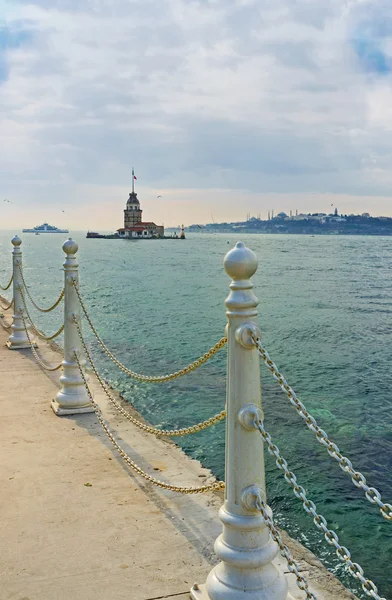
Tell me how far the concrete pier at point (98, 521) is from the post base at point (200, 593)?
0.23 ft

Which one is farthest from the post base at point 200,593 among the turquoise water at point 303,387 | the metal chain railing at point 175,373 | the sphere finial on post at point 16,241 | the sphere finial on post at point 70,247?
the sphere finial on post at point 16,241

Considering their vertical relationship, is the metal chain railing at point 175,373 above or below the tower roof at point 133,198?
below

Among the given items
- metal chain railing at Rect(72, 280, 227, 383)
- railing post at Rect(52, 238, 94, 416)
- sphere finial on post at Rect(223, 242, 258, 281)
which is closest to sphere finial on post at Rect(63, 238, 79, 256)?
railing post at Rect(52, 238, 94, 416)

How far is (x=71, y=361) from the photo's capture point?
6.32m

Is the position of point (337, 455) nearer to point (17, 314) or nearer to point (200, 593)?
point (200, 593)

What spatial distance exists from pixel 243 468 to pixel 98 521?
5.60 feet

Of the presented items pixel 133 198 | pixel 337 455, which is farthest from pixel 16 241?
pixel 133 198

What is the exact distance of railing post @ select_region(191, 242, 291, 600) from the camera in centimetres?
276

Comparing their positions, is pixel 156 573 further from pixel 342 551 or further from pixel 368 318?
pixel 368 318

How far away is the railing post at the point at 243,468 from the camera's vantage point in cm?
276

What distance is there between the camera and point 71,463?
5.00m

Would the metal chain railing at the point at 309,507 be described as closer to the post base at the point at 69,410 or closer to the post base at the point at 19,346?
the post base at the point at 69,410

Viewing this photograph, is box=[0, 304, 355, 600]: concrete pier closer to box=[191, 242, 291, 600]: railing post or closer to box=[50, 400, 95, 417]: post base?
box=[50, 400, 95, 417]: post base

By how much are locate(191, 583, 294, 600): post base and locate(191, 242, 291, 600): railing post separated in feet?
0.74
